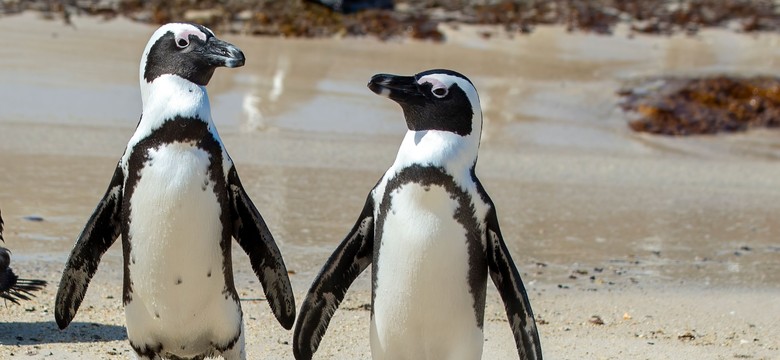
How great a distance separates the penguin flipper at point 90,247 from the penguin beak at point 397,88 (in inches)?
34.6

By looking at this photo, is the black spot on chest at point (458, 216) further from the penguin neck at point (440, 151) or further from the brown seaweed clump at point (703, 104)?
the brown seaweed clump at point (703, 104)

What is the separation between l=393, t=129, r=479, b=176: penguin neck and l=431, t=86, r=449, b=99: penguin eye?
0.12 metres

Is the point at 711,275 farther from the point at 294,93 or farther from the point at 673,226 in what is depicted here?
the point at 294,93

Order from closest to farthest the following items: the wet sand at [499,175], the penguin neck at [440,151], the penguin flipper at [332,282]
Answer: the penguin neck at [440,151], the penguin flipper at [332,282], the wet sand at [499,175]

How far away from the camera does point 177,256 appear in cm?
409

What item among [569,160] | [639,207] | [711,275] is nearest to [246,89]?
[569,160]

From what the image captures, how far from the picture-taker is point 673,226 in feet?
26.4

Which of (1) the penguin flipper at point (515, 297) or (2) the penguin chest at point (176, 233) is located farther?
(1) the penguin flipper at point (515, 297)

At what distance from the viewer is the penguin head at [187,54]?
412 centimetres

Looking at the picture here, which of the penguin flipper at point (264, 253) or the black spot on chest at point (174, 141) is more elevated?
the black spot on chest at point (174, 141)

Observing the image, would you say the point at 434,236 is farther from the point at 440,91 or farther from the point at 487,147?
the point at 487,147

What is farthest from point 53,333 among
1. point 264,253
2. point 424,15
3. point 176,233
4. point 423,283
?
point 424,15

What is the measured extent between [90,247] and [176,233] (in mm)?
426

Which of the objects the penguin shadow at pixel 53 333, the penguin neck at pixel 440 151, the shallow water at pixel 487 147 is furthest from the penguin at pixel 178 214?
the shallow water at pixel 487 147
